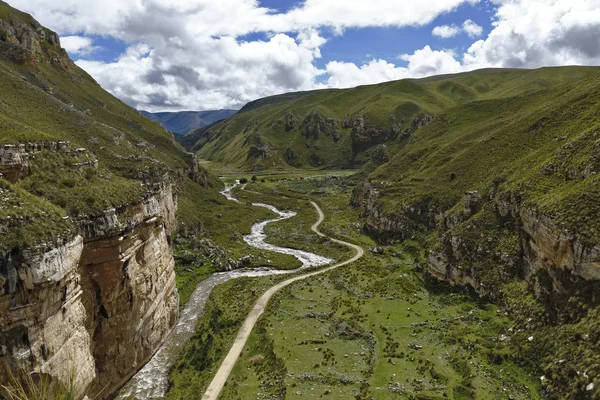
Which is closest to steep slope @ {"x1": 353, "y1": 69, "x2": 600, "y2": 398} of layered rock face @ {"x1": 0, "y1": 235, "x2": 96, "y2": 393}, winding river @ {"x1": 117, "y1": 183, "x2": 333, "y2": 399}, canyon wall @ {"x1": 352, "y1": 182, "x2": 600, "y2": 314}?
canyon wall @ {"x1": 352, "y1": 182, "x2": 600, "y2": 314}

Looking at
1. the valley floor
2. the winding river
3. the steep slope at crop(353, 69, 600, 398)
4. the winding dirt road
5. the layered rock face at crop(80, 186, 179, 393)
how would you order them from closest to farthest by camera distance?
1. the steep slope at crop(353, 69, 600, 398)
2. the layered rock face at crop(80, 186, 179, 393)
3. the valley floor
4. the winding dirt road
5. the winding river

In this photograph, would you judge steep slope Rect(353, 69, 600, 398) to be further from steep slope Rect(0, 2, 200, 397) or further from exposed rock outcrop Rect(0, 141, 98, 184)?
exposed rock outcrop Rect(0, 141, 98, 184)

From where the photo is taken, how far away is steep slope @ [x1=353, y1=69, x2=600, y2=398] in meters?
34.8

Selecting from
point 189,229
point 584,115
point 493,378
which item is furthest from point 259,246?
point 584,115

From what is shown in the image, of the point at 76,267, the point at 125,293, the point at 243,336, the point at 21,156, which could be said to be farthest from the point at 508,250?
the point at 21,156

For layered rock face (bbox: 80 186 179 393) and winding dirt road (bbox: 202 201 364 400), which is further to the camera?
winding dirt road (bbox: 202 201 364 400)

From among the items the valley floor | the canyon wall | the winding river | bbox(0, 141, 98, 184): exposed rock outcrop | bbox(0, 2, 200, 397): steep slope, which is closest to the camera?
bbox(0, 2, 200, 397): steep slope

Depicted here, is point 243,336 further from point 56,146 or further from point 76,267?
point 56,146

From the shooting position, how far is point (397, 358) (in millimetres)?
40094

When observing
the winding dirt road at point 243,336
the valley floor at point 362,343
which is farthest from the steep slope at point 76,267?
the winding dirt road at point 243,336

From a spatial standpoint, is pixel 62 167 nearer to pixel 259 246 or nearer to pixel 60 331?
pixel 60 331

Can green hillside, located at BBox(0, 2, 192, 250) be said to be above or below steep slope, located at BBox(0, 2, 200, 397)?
above

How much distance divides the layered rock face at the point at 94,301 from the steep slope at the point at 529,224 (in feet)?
126

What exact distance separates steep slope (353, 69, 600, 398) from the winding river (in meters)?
23.9
